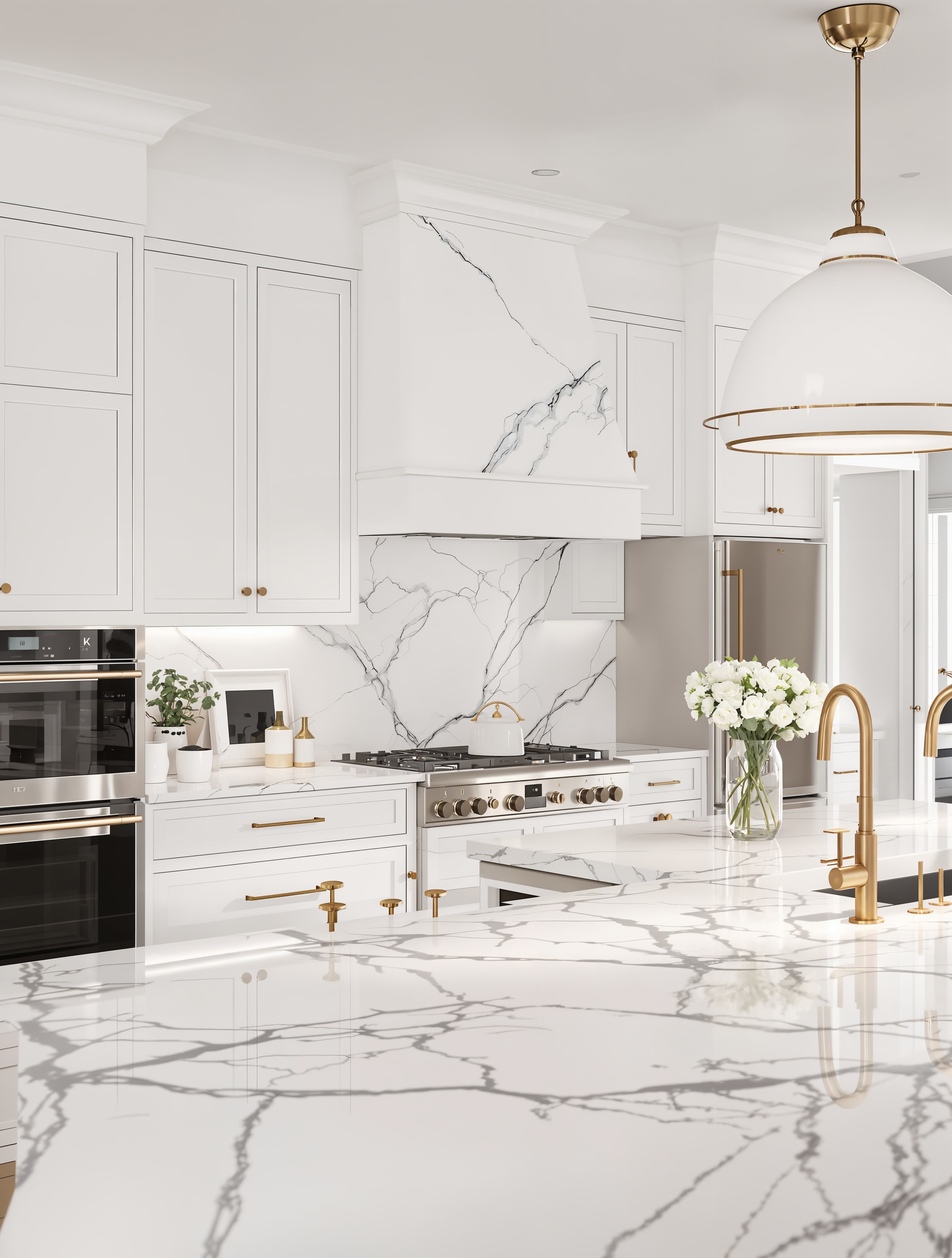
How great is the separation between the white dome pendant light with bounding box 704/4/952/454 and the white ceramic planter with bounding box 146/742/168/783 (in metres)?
2.10

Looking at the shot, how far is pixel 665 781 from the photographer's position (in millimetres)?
4910

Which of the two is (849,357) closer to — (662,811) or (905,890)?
(905,890)

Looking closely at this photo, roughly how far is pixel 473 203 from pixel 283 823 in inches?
85.2

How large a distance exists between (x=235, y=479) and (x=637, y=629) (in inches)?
78.0

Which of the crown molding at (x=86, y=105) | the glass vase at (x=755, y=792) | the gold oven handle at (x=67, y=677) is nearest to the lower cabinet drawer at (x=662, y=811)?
the glass vase at (x=755, y=792)

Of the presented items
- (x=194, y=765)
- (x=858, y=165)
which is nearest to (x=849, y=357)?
(x=858, y=165)

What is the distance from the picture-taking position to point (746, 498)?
17.0 feet

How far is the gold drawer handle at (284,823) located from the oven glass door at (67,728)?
0.41m

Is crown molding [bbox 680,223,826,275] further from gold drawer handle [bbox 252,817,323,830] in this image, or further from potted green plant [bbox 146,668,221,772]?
gold drawer handle [bbox 252,817,323,830]

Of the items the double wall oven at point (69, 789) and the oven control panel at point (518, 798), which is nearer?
the double wall oven at point (69, 789)

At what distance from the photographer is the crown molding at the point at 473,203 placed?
416 centimetres

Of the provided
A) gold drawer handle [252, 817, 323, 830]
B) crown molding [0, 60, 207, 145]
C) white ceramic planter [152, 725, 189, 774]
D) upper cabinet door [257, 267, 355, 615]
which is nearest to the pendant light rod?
crown molding [0, 60, 207, 145]

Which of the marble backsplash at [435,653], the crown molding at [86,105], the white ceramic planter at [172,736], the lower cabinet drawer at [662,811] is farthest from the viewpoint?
the lower cabinet drawer at [662,811]

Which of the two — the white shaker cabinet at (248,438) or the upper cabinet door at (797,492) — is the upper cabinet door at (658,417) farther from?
the white shaker cabinet at (248,438)
